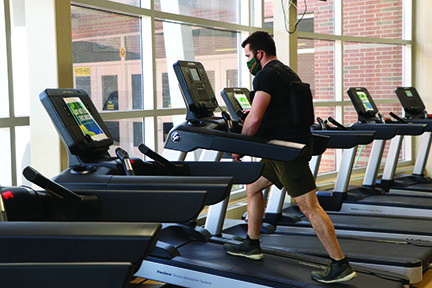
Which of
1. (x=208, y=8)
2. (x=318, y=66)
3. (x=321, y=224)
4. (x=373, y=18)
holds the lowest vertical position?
(x=321, y=224)

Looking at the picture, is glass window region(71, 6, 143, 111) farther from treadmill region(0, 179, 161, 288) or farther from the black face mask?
treadmill region(0, 179, 161, 288)

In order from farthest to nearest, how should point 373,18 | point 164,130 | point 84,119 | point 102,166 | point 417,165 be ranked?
1. point 373,18
2. point 417,165
3. point 164,130
4. point 84,119
5. point 102,166

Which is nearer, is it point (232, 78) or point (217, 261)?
point (217, 261)

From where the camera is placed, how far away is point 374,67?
8.05 meters

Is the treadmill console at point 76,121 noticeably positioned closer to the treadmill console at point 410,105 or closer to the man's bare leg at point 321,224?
the man's bare leg at point 321,224

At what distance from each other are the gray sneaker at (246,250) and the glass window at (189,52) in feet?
5.99

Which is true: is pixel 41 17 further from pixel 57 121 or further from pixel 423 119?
pixel 423 119

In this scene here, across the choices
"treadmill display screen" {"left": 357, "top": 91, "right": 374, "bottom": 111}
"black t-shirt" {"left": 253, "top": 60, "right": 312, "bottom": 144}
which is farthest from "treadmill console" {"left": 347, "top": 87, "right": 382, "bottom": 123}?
"black t-shirt" {"left": 253, "top": 60, "right": 312, "bottom": 144}

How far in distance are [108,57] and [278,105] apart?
5.83 feet

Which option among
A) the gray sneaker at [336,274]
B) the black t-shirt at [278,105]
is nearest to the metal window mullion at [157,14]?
the black t-shirt at [278,105]

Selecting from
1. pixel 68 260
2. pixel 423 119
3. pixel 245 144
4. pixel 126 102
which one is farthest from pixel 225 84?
pixel 68 260

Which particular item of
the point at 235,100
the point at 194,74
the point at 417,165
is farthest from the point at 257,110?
the point at 417,165

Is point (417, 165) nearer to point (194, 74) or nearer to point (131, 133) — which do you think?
point (131, 133)

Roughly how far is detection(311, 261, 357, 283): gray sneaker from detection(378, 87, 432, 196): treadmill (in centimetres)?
348
